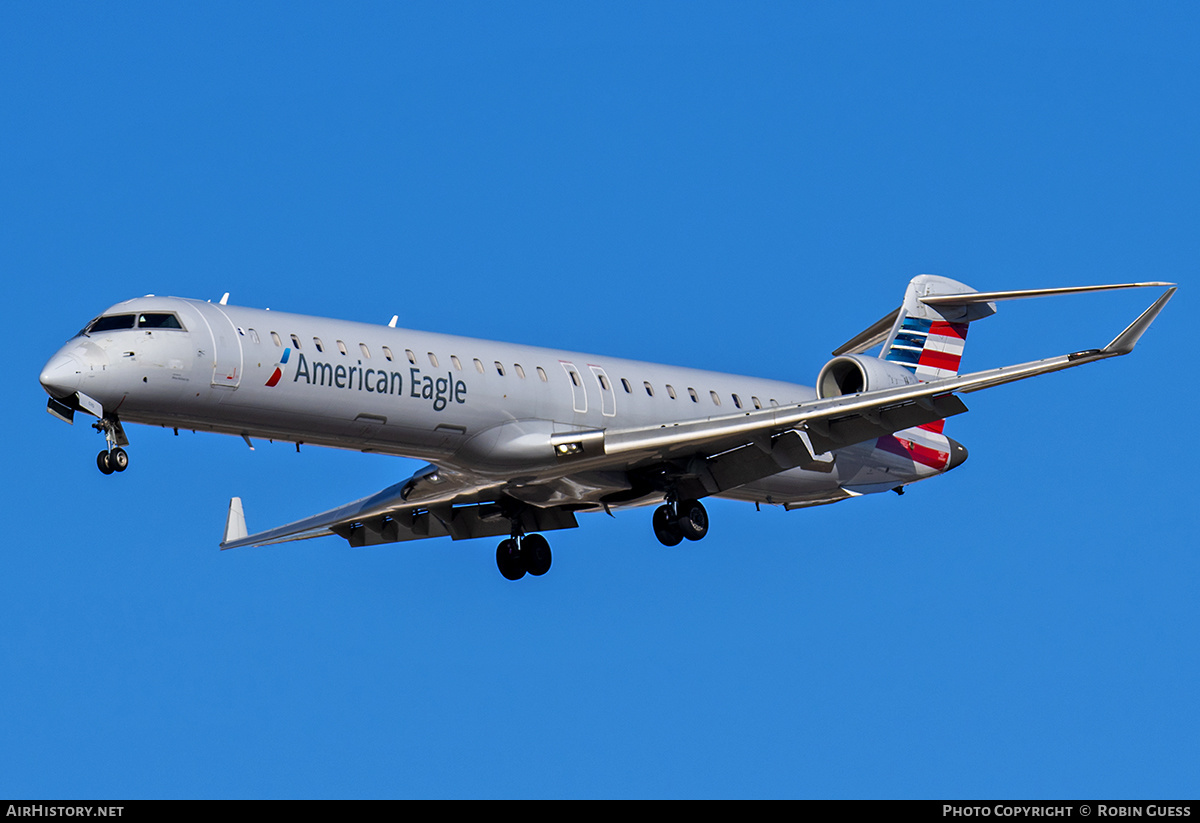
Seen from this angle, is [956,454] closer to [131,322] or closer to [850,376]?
[850,376]

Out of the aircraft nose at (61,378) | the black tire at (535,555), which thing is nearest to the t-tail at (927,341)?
the black tire at (535,555)

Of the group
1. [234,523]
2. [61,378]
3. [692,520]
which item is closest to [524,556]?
[692,520]

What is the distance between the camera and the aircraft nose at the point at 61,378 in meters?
21.6

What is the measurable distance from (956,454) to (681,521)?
605 centimetres

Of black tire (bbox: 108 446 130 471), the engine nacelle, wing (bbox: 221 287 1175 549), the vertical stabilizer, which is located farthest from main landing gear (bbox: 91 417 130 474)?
the vertical stabilizer

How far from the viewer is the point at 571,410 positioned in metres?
25.4

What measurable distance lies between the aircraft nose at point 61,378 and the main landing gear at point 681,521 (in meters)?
9.35

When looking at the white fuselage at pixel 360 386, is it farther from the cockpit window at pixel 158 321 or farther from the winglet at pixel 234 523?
the winglet at pixel 234 523

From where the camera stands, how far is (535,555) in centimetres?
2820
